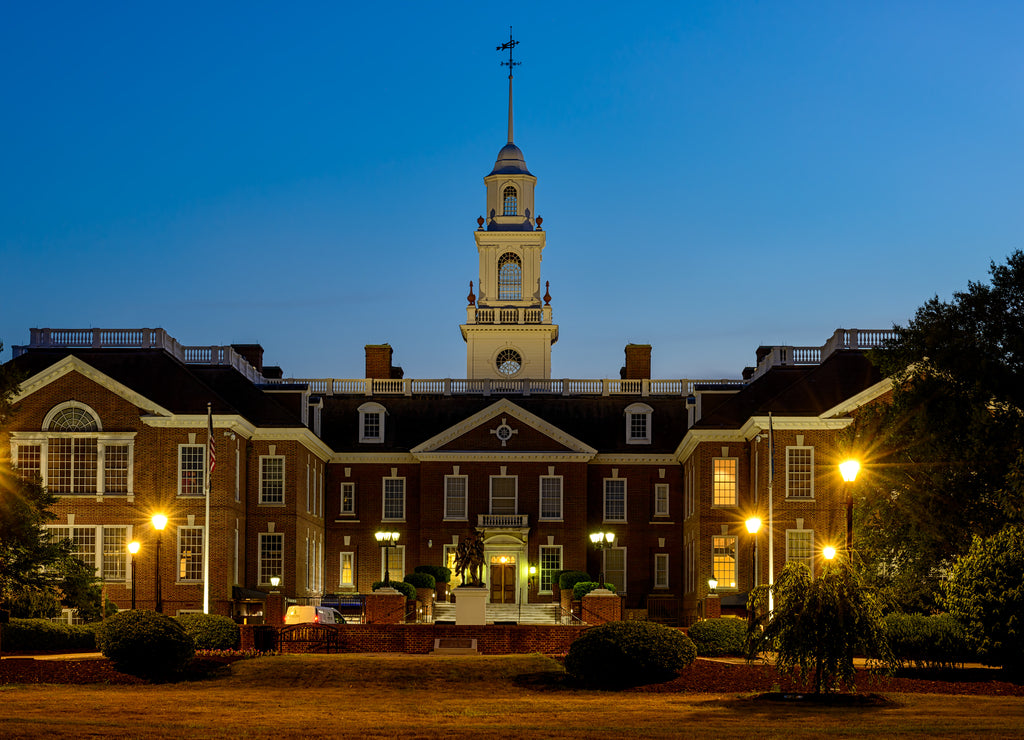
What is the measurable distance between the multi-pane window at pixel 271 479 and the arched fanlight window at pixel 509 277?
954 inches

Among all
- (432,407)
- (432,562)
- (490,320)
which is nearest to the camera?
(432,562)

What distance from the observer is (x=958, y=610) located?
114 feet

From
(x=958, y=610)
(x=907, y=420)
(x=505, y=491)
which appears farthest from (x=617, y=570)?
(x=958, y=610)

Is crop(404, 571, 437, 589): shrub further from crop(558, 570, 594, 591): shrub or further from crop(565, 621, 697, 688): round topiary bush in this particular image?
crop(565, 621, 697, 688): round topiary bush

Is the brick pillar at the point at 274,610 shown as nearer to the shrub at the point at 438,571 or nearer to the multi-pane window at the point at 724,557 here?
the shrub at the point at 438,571

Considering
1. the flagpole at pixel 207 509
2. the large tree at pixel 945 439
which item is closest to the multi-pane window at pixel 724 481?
the large tree at pixel 945 439

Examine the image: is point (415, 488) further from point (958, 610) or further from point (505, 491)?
point (958, 610)

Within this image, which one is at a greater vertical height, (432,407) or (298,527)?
(432,407)

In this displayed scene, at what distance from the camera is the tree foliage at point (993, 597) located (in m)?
33.6

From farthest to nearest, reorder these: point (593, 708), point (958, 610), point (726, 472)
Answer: point (726, 472) → point (958, 610) → point (593, 708)

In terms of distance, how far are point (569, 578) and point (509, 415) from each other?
357 inches

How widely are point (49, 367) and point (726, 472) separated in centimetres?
2632

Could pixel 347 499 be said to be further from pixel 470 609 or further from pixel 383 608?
pixel 470 609

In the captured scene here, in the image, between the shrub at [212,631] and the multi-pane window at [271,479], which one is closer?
the shrub at [212,631]
